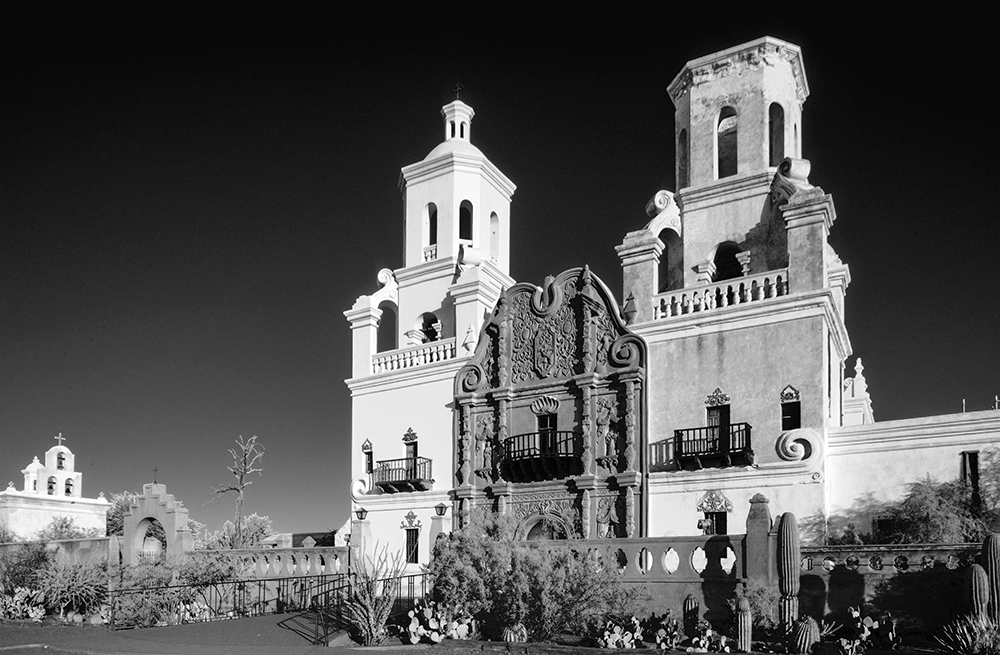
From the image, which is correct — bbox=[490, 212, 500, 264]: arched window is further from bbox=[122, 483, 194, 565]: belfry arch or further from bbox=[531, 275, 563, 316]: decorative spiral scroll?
bbox=[122, 483, 194, 565]: belfry arch

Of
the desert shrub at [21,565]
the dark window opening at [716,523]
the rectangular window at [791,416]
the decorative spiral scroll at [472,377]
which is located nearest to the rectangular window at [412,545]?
the decorative spiral scroll at [472,377]

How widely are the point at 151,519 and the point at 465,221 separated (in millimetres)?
15153

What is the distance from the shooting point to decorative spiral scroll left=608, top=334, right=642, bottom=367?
27719 millimetres

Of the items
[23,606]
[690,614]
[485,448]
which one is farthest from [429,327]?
[690,614]

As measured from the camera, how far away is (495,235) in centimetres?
3678

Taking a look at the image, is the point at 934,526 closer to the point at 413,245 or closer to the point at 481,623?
the point at 481,623

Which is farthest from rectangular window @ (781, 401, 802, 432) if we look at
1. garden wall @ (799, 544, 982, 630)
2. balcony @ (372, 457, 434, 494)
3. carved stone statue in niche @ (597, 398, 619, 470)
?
balcony @ (372, 457, 434, 494)

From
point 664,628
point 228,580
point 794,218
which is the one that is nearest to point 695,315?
point 794,218

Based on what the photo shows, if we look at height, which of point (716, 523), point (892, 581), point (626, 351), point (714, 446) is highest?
point (626, 351)

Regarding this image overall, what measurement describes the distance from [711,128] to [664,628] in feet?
54.4

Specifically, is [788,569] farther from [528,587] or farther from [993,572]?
[528,587]

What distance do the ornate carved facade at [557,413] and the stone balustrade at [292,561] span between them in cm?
436

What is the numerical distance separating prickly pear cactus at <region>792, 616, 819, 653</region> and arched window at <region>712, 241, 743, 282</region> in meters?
14.3

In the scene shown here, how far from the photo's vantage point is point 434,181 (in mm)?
35812
